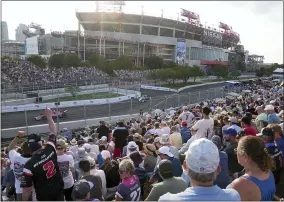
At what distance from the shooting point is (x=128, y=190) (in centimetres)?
376

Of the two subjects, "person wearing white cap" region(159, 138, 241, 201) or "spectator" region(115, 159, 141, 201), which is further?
"spectator" region(115, 159, 141, 201)

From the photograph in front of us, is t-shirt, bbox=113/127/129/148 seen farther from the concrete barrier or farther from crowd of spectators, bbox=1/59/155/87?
crowd of spectators, bbox=1/59/155/87

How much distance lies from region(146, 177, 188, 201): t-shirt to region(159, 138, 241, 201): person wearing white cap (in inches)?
44.6

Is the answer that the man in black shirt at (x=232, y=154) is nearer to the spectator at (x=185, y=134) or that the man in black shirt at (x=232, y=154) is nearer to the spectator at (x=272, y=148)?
the spectator at (x=272, y=148)

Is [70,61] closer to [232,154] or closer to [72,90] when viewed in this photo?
[72,90]

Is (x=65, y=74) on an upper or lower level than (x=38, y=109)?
upper

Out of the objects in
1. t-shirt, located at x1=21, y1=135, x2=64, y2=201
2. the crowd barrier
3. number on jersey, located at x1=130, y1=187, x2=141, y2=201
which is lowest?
the crowd barrier

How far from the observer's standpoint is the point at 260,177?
2742 mm

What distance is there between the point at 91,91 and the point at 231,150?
3309 cm

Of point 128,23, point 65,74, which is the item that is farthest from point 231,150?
point 128,23

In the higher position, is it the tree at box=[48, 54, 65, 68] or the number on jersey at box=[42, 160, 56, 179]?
the tree at box=[48, 54, 65, 68]

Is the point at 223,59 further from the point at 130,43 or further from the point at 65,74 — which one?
the point at 65,74

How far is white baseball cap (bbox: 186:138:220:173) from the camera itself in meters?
2.19

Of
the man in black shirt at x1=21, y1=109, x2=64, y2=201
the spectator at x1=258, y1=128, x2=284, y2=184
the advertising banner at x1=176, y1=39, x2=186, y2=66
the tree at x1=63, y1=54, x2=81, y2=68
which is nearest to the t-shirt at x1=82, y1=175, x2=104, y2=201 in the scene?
the man in black shirt at x1=21, y1=109, x2=64, y2=201
